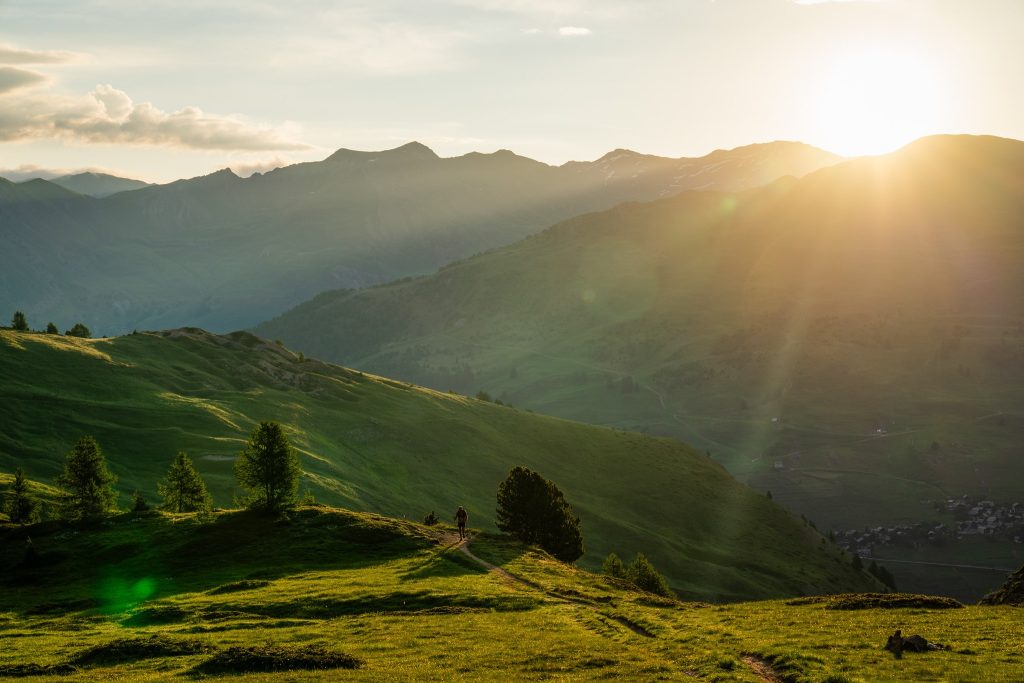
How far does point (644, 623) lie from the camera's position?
158ft

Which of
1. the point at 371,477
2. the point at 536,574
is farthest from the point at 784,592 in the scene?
the point at 536,574

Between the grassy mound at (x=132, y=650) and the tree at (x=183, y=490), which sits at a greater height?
the grassy mound at (x=132, y=650)

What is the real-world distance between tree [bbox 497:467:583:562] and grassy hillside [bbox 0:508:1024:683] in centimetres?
1394

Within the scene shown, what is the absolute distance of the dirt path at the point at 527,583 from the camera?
158 ft

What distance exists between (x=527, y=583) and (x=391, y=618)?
45.2 feet

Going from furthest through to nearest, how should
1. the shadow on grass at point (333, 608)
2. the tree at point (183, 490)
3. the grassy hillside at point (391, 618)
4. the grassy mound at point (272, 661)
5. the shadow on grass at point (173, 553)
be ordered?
the tree at point (183, 490) → the shadow on grass at point (173, 553) → the shadow on grass at point (333, 608) → the grassy mound at point (272, 661) → the grassy hillside at point (391, 618)

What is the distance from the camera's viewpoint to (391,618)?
49344 millimetres

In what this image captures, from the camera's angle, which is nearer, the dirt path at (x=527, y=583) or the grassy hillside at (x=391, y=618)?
the grassy hillside at (x=391, y=618)

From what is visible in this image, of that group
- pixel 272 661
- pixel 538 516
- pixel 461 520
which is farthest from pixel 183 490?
pixel 272 661

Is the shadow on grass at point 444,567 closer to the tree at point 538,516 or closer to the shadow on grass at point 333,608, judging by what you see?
the shadow on grass at point 333,608

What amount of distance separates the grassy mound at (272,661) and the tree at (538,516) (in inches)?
1974

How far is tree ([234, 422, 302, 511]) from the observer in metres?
82.0

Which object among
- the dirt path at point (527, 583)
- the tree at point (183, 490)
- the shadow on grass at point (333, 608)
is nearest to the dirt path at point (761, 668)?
the dirt path at point (527, 583)

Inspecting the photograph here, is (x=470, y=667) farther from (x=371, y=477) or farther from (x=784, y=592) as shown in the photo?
(x=784, y=592)
